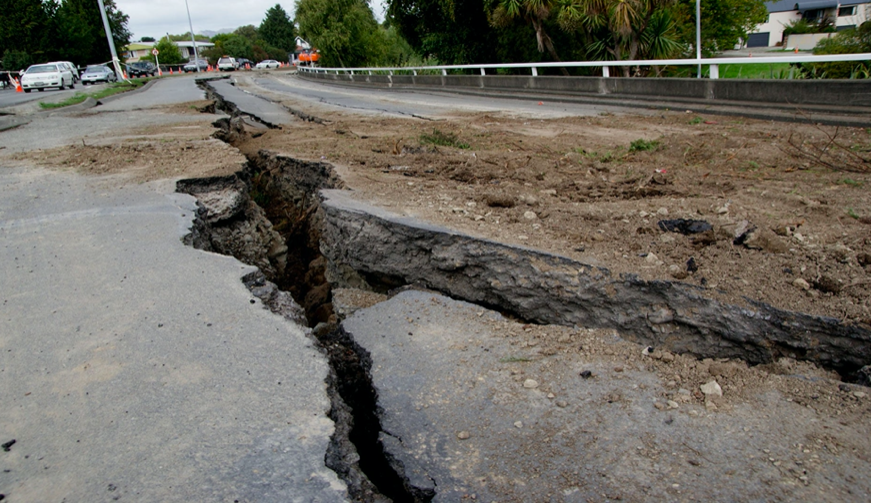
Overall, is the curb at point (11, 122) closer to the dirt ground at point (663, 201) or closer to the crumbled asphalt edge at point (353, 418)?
the dirt ground at point (663, 201)

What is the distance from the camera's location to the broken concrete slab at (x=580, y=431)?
6.48 ft

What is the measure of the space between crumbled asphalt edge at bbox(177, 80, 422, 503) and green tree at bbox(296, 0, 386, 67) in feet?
128

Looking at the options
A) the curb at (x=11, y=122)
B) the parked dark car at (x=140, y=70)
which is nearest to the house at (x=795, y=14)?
the curb at (x=11, y=122)

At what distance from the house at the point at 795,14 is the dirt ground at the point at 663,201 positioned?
4347 cm

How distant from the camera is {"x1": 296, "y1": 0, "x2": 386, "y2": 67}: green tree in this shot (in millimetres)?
39438

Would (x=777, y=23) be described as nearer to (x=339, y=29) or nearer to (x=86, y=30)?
(x=339, y=29)

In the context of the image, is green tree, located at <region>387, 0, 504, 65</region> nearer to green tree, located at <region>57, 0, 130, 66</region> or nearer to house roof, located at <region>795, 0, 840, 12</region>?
green tree, located at <region>57, 0, 130, 66</region>

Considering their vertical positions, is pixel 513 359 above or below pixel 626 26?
Result: below

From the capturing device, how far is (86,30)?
4744 centimetres

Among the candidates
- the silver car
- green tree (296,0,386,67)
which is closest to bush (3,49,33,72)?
the silver car

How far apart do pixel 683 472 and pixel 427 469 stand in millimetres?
916

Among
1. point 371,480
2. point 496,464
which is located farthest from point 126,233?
point 496,464

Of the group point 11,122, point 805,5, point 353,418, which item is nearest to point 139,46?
point 805,5

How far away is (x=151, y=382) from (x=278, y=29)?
109488 millimetres
